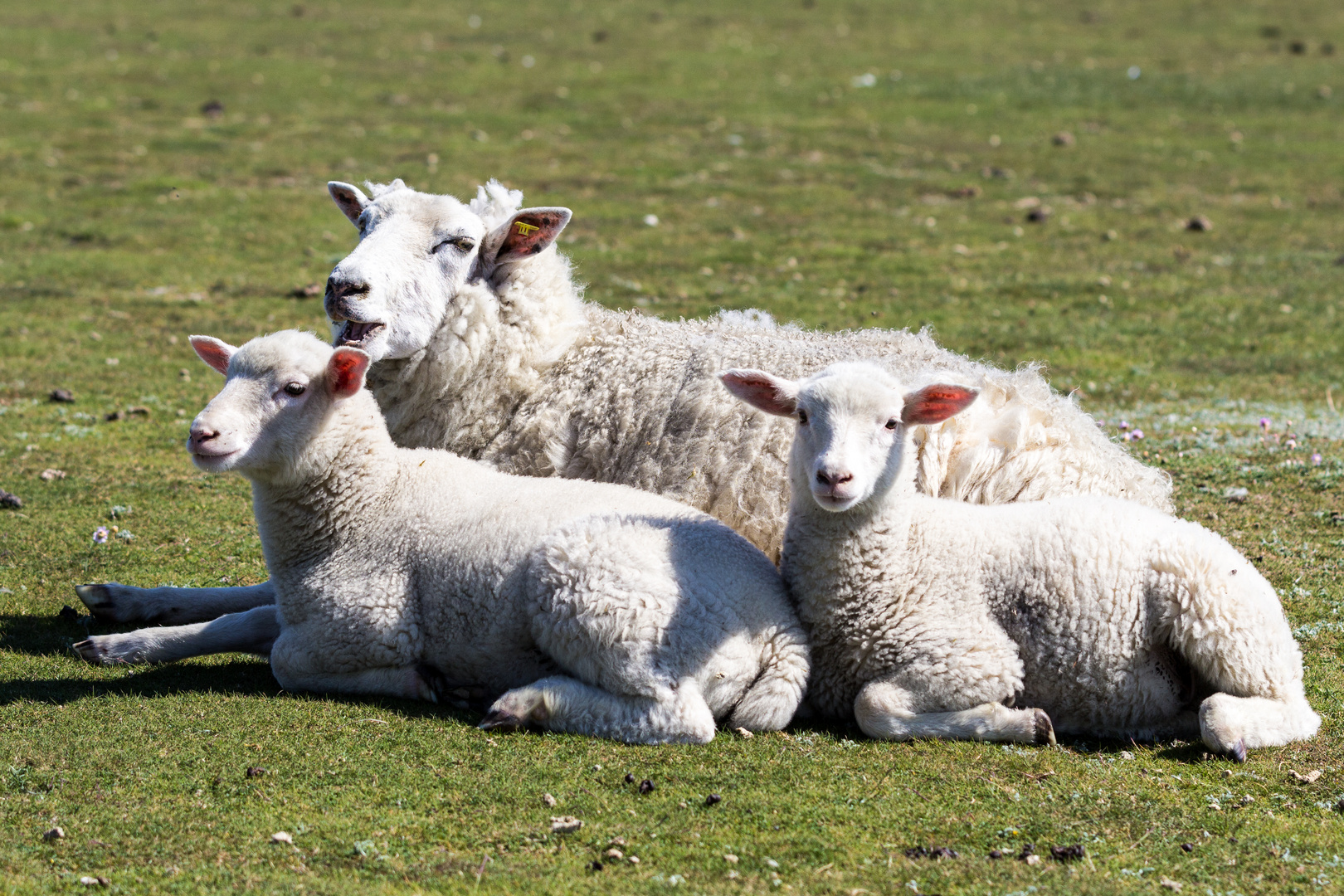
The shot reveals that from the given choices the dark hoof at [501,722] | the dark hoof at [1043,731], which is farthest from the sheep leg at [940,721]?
the dark hoof at [501,722]

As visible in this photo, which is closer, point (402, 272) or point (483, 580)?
point (483, 580)

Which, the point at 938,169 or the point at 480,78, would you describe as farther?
the point at 480,78

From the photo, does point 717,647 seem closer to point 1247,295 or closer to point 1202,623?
point 1202,623

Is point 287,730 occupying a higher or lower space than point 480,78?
lower

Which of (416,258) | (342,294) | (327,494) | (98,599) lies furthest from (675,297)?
(327,494)

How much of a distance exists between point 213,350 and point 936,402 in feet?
11.1

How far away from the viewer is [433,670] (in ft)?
21.5

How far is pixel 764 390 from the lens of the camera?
632 cm

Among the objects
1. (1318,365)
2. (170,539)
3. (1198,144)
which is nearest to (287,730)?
(170,539)

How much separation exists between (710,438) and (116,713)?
3251 mm

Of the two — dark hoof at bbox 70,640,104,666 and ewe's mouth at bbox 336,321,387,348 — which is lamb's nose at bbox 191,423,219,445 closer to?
dark hoof at bbox 70,640,104,666

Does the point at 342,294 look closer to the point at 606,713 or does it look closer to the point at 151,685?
the point at 151,685

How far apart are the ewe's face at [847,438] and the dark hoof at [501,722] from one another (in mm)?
1557

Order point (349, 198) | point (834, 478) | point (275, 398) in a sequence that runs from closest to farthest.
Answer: point (834, 478) < point (275, 398) < point (349, 198)
